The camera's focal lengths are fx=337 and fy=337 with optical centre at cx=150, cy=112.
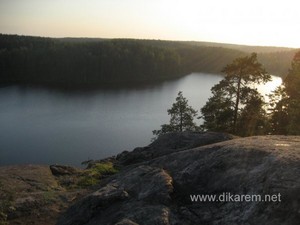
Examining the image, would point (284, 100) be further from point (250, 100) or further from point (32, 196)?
point (32, 196)

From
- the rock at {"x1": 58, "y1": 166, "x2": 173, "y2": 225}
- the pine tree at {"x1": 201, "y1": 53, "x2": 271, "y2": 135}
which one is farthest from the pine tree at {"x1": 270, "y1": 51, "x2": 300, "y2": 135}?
the rock at {"x1": 58, "y1": 166, "x2": 173, "y2": 225}

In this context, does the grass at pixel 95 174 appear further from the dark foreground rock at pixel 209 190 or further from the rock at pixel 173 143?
the dark foreground rock at pixel 209 190

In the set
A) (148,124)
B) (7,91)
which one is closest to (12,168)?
(148,124)

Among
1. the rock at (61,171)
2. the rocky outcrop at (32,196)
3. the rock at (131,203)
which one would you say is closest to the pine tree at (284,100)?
the rock at (61,171)

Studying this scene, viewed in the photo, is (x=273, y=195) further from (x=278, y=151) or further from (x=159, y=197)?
(x=159, y=197)

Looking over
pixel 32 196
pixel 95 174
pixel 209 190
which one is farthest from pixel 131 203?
pixel 95 174

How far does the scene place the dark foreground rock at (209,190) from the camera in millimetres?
9484

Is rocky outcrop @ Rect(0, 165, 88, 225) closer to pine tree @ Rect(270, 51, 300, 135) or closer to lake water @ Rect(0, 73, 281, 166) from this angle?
pine tree @ Rect(270, 51, 300, 135)

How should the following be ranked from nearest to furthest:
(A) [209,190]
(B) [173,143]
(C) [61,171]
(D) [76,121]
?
(A) [209,190], (C) [61,171], (B) [173,143], (D) [76,121]

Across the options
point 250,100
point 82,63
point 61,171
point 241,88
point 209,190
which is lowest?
point 61,171

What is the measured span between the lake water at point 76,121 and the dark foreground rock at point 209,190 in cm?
3529

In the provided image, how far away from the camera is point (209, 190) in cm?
1145

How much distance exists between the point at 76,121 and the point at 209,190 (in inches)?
2472

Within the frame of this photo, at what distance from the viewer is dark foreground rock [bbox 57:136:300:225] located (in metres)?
9.48
